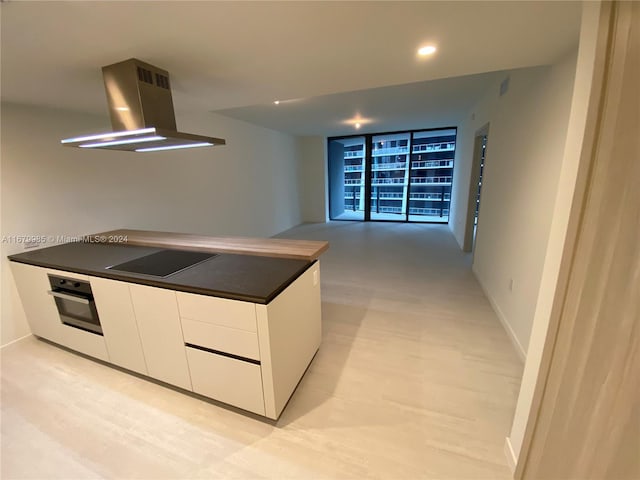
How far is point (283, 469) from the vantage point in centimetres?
131

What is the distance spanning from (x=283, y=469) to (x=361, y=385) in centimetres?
73

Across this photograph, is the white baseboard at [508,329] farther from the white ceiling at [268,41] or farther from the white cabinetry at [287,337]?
the white ceiling at [268,41]

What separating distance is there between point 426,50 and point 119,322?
9.20 feet

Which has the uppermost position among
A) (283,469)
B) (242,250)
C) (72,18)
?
(72,18)

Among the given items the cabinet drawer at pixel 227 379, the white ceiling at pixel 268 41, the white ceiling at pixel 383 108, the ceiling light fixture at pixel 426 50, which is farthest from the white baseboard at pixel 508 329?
the white ceiling at pixel 383 108

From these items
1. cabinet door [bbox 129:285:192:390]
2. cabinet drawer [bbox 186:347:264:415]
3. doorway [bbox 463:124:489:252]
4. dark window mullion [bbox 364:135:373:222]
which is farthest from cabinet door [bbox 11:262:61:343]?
dark window mullion [bbox 364:135:373:222]

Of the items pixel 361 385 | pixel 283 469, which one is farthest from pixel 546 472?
pixel 283 469

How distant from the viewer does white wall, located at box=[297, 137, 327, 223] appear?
7309 millimetres

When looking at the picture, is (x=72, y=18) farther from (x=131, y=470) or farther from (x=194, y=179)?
(x=194, y=179)

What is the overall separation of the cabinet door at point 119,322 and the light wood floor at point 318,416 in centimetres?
21

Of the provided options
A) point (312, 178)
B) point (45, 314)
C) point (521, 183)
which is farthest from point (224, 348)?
point (312, 178)

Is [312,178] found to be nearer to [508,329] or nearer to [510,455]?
[508,329]

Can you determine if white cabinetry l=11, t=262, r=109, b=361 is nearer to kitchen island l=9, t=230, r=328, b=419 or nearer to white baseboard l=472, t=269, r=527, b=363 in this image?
kitchen island l=9, t=230, r=328, b=419

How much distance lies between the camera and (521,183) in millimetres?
2281
